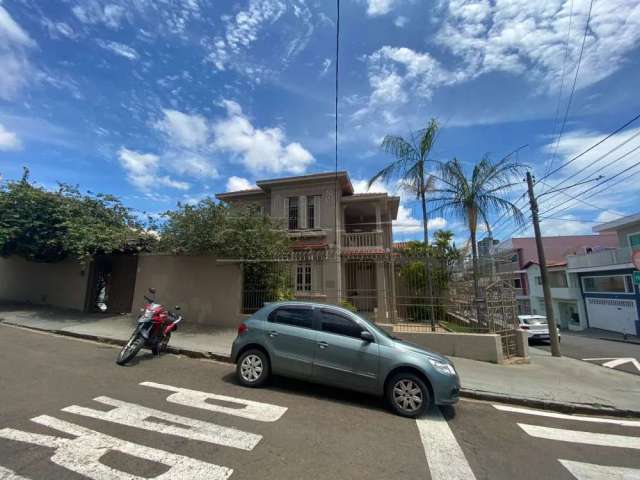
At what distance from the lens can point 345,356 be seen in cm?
509

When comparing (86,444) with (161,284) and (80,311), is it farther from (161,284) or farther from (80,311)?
(80,311)

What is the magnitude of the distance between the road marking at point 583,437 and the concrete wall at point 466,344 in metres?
3.94

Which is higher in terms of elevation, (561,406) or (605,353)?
(561,406)

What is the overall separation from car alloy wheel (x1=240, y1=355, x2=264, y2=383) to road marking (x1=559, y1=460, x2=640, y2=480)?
4.34 metres

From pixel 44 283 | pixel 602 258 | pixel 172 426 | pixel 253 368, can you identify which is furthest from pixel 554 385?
pixel 602 258

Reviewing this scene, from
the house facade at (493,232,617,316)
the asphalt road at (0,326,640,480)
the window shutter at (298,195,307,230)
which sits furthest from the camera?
the house facade at (493,232,617,316)

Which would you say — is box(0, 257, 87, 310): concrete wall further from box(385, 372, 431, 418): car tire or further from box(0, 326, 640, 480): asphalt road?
box(385, 372, 431, 418): car tire

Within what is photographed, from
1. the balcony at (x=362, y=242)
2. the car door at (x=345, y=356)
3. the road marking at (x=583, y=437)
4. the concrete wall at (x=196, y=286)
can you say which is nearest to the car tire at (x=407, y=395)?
the car door at (x=345, y=356)

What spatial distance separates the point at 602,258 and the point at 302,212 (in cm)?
2645

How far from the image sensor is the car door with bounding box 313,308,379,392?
4.98 m

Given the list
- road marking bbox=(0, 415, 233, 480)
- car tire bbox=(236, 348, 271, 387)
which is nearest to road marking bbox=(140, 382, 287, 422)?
car tire bbox=(236, 348, 271, 387)

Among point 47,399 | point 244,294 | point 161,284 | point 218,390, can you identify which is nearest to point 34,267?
point 161,284

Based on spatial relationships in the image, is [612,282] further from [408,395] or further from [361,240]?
[408,395]

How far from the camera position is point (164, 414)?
417 centimetres
